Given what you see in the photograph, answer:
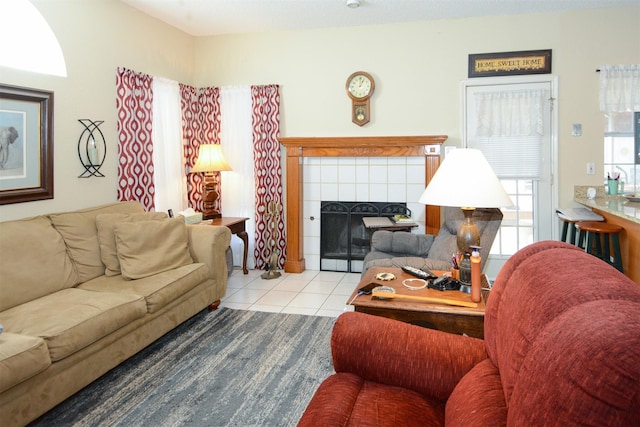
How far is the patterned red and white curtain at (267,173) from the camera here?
16.6 feet

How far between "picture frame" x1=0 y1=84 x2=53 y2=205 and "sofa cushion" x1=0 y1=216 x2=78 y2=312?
30cm

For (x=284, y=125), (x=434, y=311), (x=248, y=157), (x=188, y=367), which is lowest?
(x=188, y=367)

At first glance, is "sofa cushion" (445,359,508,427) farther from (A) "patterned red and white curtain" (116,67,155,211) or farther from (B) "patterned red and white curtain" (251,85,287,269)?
(B) "patterned red and white curtain" (251,85,287,269)

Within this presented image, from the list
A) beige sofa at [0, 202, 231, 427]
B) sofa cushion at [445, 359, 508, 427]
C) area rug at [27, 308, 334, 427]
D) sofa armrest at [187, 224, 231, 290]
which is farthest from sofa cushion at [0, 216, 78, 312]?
sofa cushion at [445, 359, 508, 427]

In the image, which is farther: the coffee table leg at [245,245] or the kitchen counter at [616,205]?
the coffee table leg at [245,245]

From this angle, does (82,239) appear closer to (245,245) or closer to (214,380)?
(214,380)

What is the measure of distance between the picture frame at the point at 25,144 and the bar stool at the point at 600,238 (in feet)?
14.1

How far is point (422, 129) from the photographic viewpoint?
15.7 ft

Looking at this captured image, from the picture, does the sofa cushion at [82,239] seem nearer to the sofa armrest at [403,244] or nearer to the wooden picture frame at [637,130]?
the sofa armrest at [403,244]

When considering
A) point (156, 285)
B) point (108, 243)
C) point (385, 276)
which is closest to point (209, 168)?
point (108, 243)

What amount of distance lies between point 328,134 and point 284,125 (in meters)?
0.53

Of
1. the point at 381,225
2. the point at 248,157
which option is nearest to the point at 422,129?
the point at 381,225

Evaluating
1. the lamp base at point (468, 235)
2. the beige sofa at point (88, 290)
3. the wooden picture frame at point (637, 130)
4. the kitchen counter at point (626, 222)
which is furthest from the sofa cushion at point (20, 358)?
the wooden picture frame at point (637, 130)

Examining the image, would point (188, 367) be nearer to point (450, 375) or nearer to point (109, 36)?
point (450, 375)
